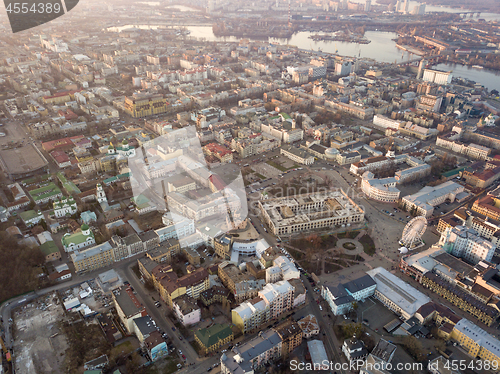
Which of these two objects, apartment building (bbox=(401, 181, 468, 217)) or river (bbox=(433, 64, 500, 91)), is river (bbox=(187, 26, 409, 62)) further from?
apartment building (bbox=(401, 181, 468, 217))

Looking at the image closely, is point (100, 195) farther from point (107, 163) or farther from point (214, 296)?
point (214, 296)

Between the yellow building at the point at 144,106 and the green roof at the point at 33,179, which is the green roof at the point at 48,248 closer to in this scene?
the green roof at the point at 33,179

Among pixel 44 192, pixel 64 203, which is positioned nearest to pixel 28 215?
pixel 64 203

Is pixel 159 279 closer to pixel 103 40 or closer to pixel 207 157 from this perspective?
pixel 207 157

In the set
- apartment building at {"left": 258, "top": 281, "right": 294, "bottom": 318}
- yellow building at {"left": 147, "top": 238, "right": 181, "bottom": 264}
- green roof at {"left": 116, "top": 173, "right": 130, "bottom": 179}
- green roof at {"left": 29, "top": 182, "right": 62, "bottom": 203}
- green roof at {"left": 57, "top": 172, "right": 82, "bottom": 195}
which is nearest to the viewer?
apartment building at {"left": 258, "top": 281, "right": 294, "bottom": 318}

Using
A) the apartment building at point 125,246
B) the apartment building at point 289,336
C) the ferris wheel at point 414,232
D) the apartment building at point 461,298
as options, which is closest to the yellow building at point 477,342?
the apartment building at point 461,298

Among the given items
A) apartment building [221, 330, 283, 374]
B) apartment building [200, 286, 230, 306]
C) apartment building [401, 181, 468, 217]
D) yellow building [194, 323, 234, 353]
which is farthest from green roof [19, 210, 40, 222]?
apartment building [401, 181, 468, 217]
